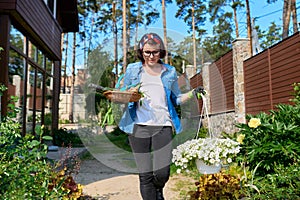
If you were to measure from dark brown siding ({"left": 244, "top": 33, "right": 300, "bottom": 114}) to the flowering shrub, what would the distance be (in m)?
2.48

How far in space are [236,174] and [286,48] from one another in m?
2.62

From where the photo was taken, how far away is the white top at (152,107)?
1.84 meters

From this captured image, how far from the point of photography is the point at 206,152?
5.86ft

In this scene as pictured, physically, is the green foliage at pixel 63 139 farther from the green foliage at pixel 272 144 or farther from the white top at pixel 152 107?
the white top at pixel 152 107

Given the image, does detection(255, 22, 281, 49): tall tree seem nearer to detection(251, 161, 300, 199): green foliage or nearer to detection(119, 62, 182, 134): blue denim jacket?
detection(251, 161, 300, 199): green foliage

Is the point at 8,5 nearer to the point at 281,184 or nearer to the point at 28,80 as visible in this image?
the point at 28,80

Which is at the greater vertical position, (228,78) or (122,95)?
(228,78)

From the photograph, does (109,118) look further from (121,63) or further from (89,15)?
(89,15)

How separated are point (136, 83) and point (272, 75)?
151 inches

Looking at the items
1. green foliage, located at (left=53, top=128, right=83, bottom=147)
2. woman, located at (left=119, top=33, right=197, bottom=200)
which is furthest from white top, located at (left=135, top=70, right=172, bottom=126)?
green foliage, located at (left=53, top=128, right=83, bottom=147)

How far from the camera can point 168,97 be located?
1.89m

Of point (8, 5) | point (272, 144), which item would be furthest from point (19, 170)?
point (8, 5)

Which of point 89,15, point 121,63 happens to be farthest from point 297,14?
point 89,15

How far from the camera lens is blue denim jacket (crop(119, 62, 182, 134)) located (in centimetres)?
188
